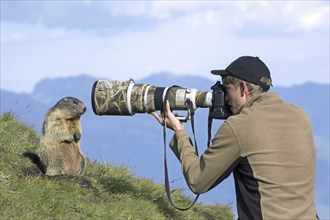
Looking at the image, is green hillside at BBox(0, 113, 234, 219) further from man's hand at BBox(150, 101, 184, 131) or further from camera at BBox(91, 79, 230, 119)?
man's hand at BBox(150, 101, 184, 131)

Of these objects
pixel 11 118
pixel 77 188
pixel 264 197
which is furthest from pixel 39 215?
pixel 11 118

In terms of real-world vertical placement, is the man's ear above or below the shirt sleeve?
above

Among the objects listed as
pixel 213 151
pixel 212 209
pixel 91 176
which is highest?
pixel 213 151

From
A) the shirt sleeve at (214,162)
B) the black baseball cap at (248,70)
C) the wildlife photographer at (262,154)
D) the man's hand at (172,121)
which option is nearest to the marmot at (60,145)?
the man's hand at (172,121)

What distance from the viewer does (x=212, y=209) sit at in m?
12.2

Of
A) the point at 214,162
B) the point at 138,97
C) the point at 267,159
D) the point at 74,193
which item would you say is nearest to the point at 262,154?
the point at 267,159

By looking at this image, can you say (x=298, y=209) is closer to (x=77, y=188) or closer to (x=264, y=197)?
(x=264, y=197)

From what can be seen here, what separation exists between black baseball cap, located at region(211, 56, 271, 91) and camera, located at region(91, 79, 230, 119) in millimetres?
623

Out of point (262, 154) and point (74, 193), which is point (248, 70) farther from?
point (74, 193)

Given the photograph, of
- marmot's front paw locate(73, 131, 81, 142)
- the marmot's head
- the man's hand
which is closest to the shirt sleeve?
the man's hand

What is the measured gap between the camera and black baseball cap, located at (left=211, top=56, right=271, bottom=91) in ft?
20.1

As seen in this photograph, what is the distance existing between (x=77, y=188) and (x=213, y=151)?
3525 millimetres

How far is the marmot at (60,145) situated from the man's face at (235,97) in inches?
175

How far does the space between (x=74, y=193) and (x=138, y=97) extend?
1.72 meters
